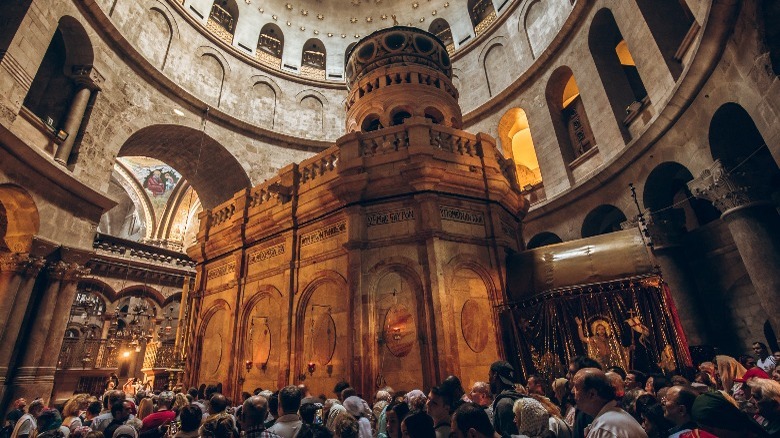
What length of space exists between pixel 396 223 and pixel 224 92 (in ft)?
53.1

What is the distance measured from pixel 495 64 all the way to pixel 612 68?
289 inches

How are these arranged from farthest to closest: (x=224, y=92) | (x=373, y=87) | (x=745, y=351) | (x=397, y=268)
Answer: (x=224, y=92) < (x=373, y=87) < (x=745, y=351) < (x=397, y=268)

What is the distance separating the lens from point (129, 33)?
15922 mm

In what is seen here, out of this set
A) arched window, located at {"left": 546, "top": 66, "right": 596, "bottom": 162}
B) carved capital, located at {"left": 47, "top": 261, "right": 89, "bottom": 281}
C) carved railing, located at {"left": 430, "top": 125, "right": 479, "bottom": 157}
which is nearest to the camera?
carved railing, located at {"left": 430, "top": 125, "right": 479, "bottom": 157}

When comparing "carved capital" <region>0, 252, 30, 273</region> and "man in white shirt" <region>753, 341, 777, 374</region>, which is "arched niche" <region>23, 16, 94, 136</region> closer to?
"carved capital" <region>0, 252, 30, 273</region>

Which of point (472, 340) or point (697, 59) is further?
point (697, 59)

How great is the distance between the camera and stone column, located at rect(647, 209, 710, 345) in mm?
10328

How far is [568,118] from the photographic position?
1645 cm

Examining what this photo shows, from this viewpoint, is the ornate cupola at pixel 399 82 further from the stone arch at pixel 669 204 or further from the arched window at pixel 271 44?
the arched window at pixel 271 44

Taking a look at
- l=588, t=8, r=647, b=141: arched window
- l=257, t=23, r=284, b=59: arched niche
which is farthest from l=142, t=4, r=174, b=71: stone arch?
l=588, t=8, r=647, b=141: arched window

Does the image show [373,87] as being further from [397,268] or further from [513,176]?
[397,268]

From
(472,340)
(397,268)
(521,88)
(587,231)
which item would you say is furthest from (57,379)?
(521,88)

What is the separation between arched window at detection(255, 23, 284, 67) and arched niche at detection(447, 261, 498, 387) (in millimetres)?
19791

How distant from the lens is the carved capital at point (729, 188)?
846 centimetres
